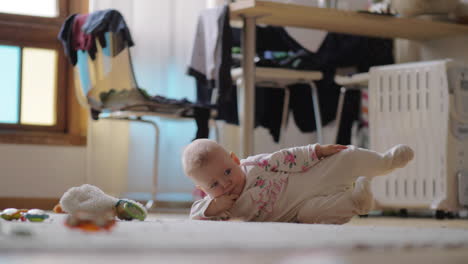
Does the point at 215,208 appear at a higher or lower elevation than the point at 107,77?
lower

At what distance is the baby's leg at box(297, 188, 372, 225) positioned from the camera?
1878 mm

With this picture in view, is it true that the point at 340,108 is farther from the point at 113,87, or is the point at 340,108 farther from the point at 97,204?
the point at 97,204

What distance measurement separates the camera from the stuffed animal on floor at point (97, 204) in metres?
1.78

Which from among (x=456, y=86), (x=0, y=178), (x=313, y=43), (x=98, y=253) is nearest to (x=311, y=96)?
(x=313, y=43)

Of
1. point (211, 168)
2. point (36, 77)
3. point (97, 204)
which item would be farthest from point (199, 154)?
point (36, 77)

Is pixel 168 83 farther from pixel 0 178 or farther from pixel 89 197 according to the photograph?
pixel 89 197

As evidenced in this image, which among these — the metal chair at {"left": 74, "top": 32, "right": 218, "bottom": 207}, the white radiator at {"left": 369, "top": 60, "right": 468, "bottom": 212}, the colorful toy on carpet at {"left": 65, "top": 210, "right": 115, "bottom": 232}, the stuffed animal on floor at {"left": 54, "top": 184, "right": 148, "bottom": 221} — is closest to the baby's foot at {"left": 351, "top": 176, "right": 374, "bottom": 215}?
the stuffed animal on floor at {"left": 54, "top": 184, "right": 148, "bottom": 221}

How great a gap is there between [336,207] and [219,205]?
0.29m

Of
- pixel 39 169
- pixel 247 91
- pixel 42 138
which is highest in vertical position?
pixel 247 91

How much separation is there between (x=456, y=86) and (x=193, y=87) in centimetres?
133

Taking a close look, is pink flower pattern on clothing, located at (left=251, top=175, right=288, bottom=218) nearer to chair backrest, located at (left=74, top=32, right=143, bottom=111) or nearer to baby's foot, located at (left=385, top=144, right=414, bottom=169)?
baby's foot, located at (left=385, top=144, right=414, bottom=169)

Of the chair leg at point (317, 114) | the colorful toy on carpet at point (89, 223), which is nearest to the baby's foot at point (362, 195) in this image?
the colorful toy on carpet at point (89, 223)

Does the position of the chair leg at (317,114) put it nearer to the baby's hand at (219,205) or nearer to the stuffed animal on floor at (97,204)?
the baby's hand at (219,205)

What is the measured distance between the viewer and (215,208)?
6.28 ft
